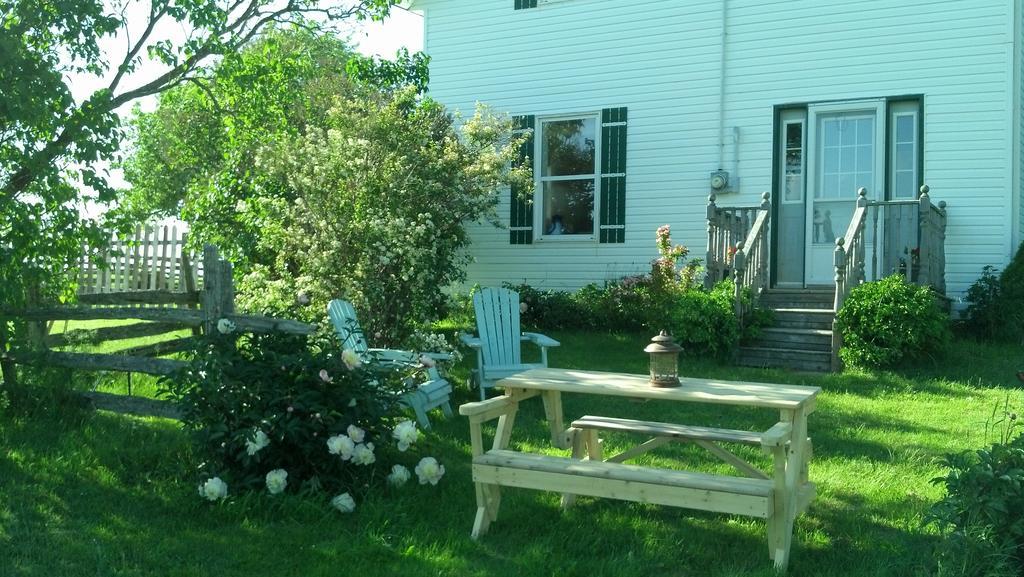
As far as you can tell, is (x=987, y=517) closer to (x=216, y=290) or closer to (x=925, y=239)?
(x=216, y=290)

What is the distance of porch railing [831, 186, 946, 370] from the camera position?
936cm

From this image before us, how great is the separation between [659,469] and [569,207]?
8.80m

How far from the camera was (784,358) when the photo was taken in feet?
31.3

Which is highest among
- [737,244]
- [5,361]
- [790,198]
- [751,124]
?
[751,124]

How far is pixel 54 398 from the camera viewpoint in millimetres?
6645

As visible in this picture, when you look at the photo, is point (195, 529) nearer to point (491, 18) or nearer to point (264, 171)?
point (264, 171)

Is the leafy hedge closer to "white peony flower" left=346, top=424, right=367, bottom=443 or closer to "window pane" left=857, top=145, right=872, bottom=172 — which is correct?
"window pane" left=857, top=145, right=872, bottom=172

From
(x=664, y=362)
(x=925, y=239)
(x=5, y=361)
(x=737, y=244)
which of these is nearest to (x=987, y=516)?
(x=664, y=362)

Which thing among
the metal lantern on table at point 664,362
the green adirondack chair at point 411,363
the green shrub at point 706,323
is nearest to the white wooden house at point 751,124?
the green shrub at point 706,323

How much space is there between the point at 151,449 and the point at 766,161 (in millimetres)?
8208

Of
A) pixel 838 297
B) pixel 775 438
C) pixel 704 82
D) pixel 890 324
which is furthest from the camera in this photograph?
pixel 704 82

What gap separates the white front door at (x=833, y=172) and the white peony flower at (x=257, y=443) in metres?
8.06

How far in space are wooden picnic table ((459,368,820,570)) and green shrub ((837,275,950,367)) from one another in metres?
4.30

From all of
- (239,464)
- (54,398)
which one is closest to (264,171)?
(54,398)
